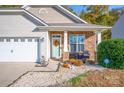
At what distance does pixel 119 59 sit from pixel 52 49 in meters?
7.35

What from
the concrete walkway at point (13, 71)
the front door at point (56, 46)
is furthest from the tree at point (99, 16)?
the concrete walkway at point (13, 71)

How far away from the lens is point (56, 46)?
23.6 meters

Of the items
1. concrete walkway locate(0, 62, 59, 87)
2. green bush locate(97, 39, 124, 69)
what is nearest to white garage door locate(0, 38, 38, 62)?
concrete walkway locate(0, 62, 59, 87)

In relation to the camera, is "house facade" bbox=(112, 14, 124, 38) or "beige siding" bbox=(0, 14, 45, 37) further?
"house facade" bbox=(112, 14, 124, 38)

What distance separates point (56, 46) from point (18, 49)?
132 inches

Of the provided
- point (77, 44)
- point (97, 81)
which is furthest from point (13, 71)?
point (77, 44)

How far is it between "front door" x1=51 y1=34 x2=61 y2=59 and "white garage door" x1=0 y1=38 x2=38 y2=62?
2.04m

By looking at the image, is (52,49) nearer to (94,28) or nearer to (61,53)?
(61,53)

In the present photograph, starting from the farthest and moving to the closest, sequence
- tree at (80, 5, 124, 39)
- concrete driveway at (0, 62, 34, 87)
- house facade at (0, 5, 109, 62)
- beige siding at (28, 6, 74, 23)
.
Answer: tree at (80, 5, 124, 39)
beige siding at (28, 6, 74, 23)
house facade at (0, 5, 109, 62)
concrete driveway at (0, 62, 34, 87)

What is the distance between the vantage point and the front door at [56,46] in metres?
23.5

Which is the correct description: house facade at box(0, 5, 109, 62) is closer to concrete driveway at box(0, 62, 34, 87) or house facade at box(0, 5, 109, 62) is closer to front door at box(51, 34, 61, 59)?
front door at box(51, 34, 61, 59)

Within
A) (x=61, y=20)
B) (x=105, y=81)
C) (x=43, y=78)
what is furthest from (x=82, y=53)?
(x=105, y=81)

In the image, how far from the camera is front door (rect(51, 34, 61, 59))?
23.5 meters

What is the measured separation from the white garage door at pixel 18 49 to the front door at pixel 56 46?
6.70ft
